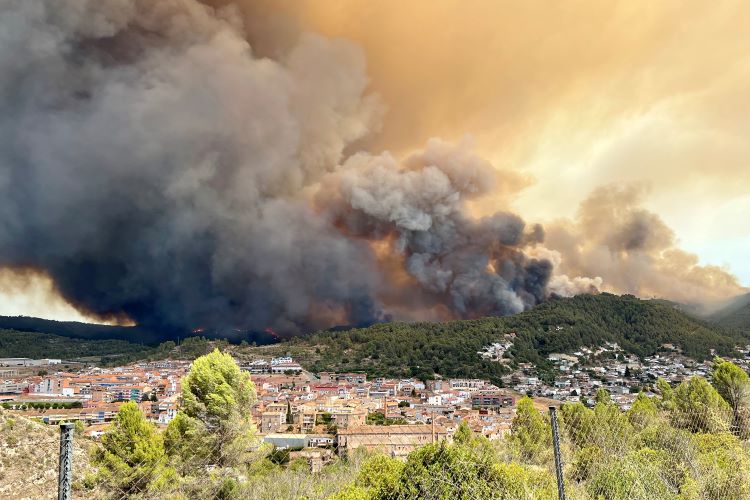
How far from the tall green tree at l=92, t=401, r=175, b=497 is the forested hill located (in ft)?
199

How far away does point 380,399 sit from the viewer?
5234 cm

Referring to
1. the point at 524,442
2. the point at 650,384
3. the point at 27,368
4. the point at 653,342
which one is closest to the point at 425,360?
the point at 650,384

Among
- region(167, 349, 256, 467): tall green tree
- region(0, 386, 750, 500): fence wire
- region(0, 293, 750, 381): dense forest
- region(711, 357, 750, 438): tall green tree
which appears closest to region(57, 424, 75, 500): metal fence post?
region(0, 386, 750, 500): fence wire

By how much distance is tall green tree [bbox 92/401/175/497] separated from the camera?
12086 mm

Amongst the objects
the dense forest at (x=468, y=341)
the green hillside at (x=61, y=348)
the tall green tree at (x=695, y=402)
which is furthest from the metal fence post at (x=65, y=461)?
the green hillside at (x=61, y=348)

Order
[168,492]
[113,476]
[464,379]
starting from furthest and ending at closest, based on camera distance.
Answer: [464,379]
[113,476]
[168,492]

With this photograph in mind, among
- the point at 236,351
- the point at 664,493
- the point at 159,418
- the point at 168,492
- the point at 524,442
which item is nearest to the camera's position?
the point at 664,493

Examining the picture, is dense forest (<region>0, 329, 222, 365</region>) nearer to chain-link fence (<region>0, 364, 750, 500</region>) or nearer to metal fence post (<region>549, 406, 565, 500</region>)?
chain-link fence (<region>0, 364, 750, 500</region>)

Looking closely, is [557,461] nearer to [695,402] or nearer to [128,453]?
[128,453]

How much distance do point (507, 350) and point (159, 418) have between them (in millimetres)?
59872

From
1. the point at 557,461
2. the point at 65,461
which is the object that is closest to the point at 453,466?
the point at 557,461

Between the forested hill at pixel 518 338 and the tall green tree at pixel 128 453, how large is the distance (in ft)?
199

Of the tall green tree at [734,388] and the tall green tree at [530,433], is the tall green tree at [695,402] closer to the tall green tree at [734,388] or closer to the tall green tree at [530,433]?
the tall green tree at [734,388]

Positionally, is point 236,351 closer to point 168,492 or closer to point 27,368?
point 27,368
